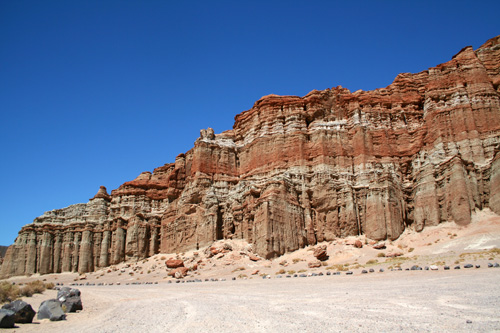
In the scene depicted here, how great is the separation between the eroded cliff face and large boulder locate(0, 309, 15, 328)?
110 ft

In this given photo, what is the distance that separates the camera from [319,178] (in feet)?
164

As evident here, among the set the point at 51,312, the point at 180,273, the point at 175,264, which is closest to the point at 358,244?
the point at 180,273

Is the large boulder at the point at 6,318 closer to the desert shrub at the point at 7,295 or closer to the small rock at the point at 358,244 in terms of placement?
the desert shrub at the point at 7,295

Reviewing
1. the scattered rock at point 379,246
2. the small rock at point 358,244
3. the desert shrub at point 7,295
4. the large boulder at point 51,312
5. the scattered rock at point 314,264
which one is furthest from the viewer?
the small rock at point 358,244

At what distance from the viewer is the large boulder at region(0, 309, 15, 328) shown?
1105cm

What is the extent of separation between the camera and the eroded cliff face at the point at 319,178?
145 feet

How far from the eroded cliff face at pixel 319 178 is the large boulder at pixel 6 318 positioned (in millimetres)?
33468

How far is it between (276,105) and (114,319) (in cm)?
4930

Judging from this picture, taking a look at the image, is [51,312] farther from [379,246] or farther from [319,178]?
[319,178]

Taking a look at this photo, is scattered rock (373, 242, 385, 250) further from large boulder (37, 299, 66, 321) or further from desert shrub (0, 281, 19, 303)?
large boulder (37, 299, 66, 321)

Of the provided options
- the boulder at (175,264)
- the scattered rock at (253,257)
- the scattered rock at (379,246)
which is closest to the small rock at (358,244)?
the scattered rock at (379,246)

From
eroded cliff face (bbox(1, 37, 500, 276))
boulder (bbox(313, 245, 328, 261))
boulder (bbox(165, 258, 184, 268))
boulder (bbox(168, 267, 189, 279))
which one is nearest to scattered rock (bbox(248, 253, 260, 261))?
eroded cliff face (bbox(1, 37, 500, 276))

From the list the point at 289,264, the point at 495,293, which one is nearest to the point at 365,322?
the point at 495,293

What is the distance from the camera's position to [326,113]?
56.3 metres
